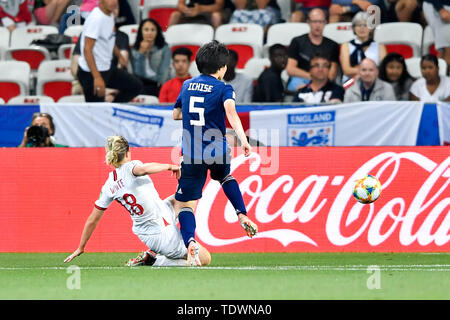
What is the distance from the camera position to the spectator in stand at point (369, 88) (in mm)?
14586

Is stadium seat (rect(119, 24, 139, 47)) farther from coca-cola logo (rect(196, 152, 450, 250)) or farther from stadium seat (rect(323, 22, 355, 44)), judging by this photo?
coca-cola logo (rect(196, 152, 450, 250))

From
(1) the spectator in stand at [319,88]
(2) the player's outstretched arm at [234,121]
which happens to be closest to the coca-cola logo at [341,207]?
(1) the spectator in stand at [319,88]

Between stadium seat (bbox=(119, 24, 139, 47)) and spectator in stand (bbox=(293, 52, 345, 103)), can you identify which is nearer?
spectator in stand (bbox=(293, 52, 345, 103))

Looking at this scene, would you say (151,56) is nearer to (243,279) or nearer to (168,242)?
(168,242)

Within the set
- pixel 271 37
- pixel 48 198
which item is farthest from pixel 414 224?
pixel 271 37

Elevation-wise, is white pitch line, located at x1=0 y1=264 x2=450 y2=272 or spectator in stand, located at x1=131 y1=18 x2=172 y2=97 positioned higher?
spectator in stand, located at x1=131 y1=18 x2=172 y2=97

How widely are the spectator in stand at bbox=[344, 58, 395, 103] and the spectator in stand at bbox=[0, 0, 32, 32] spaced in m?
6.79

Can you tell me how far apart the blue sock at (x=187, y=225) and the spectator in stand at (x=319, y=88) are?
5.46 meters

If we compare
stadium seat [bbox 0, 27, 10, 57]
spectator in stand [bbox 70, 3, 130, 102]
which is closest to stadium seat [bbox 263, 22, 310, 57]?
spectator in stand [bbox 70, 3, 130, 102]

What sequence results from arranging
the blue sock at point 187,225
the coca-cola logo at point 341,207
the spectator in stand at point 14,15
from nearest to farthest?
the blue sock at point 187,225, the coca-cola logo at point 341,207, the spectator in stand at point 14,15

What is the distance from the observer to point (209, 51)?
9.20 m

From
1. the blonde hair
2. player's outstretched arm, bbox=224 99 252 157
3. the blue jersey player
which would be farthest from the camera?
the blonde hair

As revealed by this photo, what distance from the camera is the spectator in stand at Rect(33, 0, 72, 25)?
17934mm

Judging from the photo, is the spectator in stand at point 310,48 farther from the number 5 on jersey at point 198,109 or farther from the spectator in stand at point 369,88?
the number 5 on jersey at point 198,109
